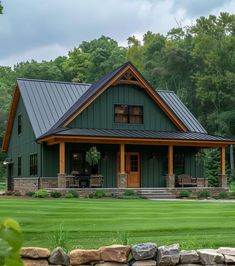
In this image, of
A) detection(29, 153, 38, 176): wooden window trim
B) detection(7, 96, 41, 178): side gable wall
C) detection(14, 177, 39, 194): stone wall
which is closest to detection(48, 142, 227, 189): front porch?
detection(14, 177, 39, 194): stone wall

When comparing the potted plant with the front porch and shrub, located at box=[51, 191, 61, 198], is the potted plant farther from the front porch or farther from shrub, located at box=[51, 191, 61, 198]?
shrub, located at box=[51, 191, 61, 198]

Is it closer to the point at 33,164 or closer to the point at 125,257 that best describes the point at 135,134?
the point at 33,164

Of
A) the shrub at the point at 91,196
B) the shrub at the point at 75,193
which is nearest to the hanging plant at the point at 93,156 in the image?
the shrub at the point at 75,193

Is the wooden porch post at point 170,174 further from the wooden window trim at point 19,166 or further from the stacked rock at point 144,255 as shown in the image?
the stacked rock at point 144,255

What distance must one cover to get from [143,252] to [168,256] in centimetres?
33

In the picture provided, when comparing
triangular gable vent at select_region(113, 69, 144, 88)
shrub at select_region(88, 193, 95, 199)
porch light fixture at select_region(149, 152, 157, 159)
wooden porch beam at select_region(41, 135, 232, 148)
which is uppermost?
triangular gable vent at select_region(113, 69, 144, 88)

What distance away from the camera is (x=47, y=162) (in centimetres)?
2808

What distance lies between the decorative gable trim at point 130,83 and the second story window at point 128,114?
117 cm

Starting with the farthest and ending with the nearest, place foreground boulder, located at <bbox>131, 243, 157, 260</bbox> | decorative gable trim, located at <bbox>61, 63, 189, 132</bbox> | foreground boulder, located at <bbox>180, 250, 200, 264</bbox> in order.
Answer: decorative gable trim, located at <bbox>61, 63, 189, 132</bbox> < foreground boulder, located at <bbox>180, 250, 200, 264</bbox> < foreground boulder, located at <bbox>131, 243, 157, 260</bbox>

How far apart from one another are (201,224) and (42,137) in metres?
16.7

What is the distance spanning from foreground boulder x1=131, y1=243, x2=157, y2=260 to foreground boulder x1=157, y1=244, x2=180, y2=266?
0.29 ft

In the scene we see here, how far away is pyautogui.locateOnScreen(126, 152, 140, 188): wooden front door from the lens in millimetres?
29656

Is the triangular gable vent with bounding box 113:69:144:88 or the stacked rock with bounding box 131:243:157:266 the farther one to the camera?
the triangular gable vent with bounding box 113:69:144:88

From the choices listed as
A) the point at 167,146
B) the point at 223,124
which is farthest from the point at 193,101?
the point at 167,146
